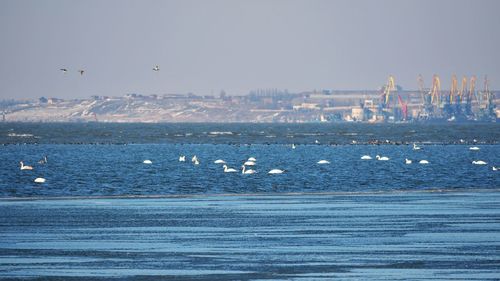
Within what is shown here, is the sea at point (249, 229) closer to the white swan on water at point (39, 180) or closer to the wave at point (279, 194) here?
the wave at point (279, 194)

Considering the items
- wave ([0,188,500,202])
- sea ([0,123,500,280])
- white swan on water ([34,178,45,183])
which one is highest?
sea ([0,123,500,280])

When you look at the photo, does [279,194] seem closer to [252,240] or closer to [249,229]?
[249,229]

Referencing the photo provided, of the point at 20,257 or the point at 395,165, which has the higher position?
the point at 20,257

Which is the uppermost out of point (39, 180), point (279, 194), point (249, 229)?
point (249, 229)

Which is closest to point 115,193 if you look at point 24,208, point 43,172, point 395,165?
point 24,208

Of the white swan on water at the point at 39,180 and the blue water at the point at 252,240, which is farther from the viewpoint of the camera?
the white swan on water at the point at 39,180

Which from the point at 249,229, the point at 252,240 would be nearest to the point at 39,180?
the point at 249,229

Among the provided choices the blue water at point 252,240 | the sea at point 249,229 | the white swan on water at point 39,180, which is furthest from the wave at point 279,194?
the white swan on water at point 39,180

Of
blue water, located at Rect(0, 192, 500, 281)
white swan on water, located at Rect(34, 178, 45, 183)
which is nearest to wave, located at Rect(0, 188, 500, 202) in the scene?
blue water, located at Rect(0, 192, 500, 281)

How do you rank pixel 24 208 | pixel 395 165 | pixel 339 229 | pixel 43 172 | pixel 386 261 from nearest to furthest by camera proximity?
pixel 386 261
pixel 339 229
pixel 24 208
pixel 43 172
pixel 395 165

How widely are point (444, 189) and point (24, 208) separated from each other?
23.1 m

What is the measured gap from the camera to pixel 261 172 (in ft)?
248

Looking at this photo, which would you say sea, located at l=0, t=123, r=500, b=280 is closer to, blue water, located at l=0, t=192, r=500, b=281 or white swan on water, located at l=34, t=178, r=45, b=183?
blue water, located at l=0, t=192, r=500, b=281

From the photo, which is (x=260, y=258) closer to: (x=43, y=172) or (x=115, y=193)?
(x=115, y=193)
